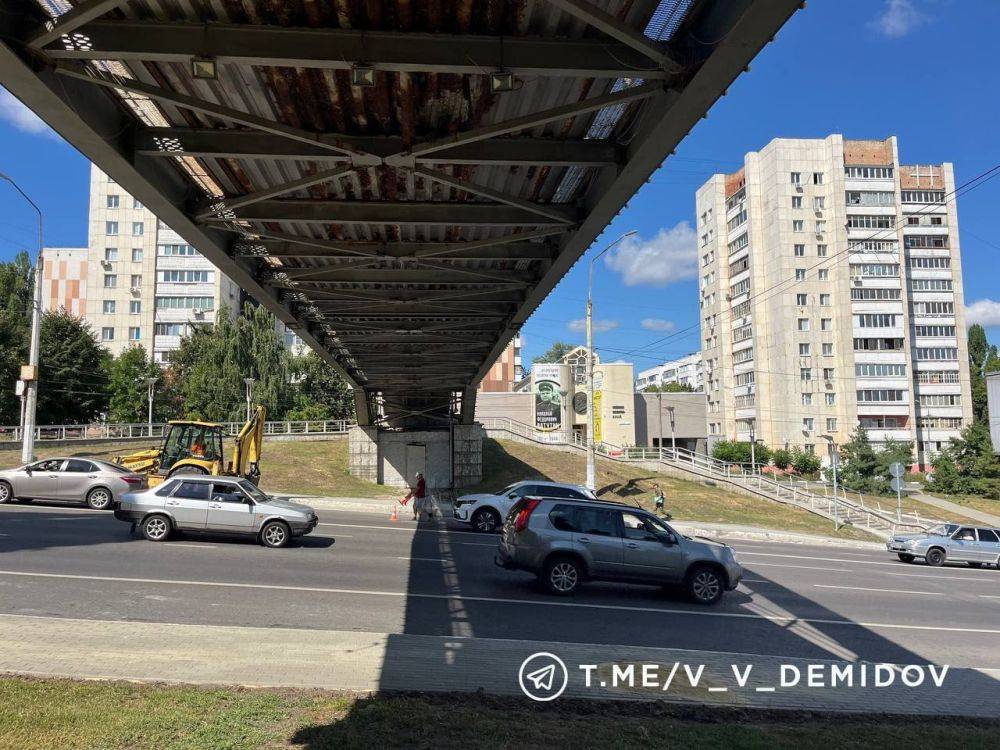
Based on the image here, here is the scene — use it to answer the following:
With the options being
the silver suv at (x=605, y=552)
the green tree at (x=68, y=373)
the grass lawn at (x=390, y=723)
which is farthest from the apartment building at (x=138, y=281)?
the grass lawn at (x=390, y=723)

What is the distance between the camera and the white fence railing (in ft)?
108

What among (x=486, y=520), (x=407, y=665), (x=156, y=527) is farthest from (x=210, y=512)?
(x=407, y=665)

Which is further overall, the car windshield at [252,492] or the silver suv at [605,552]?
the car windshield at [252,492]

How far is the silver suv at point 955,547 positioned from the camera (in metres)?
22.0

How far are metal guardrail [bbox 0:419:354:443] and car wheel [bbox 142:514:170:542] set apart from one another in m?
22.9

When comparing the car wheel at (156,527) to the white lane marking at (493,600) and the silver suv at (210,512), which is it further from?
the white lane marking at (493,600)

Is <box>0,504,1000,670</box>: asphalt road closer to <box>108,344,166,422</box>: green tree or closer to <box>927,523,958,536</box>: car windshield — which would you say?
<box>927,523,958,536</box>: car windshield

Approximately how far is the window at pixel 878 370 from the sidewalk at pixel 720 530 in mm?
42425

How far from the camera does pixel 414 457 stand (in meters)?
38.6

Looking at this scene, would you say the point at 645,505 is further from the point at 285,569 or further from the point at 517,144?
the point at 517,144

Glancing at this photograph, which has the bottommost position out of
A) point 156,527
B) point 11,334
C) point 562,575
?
point 562,575

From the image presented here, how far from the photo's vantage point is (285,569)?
1292 centimetres

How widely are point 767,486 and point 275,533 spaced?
31128 millimetres

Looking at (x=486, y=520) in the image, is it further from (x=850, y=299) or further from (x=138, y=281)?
(x=138, y=281)
